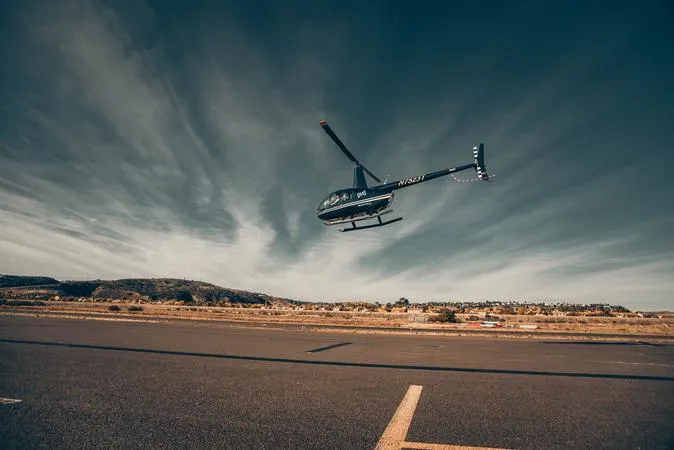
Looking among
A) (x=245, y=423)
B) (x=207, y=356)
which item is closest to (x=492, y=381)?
(x=245, y=423)

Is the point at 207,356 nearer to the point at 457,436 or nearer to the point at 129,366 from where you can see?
the point at 129,366

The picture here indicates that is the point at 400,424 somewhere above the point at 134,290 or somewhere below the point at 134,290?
below

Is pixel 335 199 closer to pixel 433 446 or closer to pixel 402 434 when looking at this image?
pixel 402 434

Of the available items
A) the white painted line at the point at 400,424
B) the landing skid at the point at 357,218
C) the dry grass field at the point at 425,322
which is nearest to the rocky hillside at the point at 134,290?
the dry grass field at the point at 425,322

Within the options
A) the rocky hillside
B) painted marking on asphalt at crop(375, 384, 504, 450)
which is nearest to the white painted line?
painted marking on asphalt at crop(375, 384, 504, 450)

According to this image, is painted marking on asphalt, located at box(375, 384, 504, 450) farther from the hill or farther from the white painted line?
the hill

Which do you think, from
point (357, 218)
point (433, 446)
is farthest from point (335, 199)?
point (433, 446)
